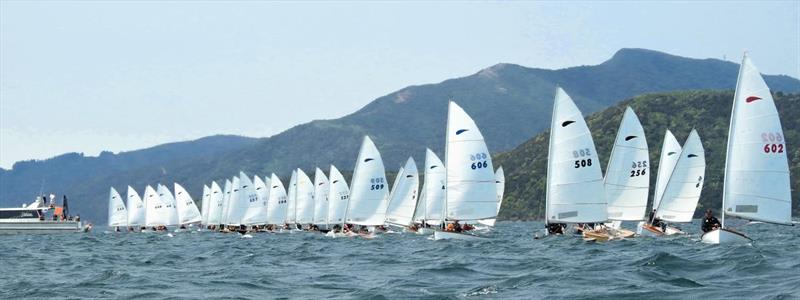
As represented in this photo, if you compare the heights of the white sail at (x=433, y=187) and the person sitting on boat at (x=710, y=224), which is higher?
the white sail at (x=433, y=187)

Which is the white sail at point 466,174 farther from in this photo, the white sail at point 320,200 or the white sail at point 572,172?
the white sail at point 320,200

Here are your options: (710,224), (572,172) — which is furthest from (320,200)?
(710,224)

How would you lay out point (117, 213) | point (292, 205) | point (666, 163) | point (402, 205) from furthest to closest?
point (117, 213) < point (292, 205) < point (402, 205) < point (666, 163)

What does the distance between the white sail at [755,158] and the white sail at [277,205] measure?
80556 mm

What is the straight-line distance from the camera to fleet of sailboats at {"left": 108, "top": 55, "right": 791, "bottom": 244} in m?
50.2

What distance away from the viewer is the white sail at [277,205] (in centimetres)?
12675

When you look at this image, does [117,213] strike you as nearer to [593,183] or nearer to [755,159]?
[593,183]

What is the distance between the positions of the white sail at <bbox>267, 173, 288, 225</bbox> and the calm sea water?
7212 centimetres

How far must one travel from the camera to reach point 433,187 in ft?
279

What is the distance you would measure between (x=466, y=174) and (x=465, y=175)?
84 millimetres

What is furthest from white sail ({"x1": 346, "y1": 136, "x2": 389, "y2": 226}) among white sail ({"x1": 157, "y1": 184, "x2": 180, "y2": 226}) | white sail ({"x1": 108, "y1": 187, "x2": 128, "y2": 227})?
white sail ({"x1": 108, "y1": 187, "x2": 128, "y2": 227})

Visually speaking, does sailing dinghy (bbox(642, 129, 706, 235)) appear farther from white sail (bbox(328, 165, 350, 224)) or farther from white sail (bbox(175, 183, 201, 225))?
white sail (bbox(175, 183, 201, 225))

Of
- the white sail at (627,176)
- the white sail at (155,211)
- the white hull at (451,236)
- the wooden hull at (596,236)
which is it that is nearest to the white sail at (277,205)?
the white sail at (155,211)

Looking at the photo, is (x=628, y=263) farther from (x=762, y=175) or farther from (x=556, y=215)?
(x=556, y=215)
